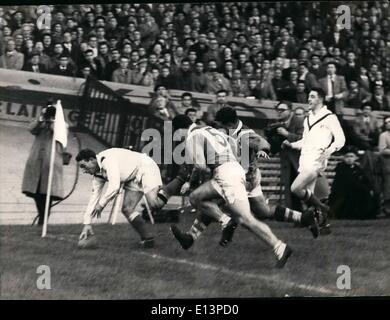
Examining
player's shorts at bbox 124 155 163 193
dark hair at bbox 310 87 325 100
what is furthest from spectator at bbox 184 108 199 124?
dark hair at bbox 310 87 325 100

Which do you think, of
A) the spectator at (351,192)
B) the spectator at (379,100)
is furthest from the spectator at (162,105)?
the spectator at (379,100)

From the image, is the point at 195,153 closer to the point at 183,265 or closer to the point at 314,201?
the point at 183,265

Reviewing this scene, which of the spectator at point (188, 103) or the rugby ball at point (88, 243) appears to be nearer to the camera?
the rugby ball at point (88, 243)

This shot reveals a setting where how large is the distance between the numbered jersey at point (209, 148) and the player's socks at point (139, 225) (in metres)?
0.60

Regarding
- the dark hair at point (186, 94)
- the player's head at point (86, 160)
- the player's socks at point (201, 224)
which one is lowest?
the player's socks at point (201, 224)

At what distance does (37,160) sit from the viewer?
6543mm

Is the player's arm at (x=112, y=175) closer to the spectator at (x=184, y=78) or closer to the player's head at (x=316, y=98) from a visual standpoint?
the spectator at (x=184, y=78)

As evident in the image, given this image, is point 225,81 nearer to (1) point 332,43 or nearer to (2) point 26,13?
(1) point 332,43

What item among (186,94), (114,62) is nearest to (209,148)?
(186,94)

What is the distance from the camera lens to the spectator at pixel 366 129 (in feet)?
22.0

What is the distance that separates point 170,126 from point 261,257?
1258 millimetres

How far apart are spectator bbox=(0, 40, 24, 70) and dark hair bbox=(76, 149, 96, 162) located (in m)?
0.84

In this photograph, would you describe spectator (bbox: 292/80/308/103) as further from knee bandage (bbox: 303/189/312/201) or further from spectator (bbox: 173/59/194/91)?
spectator (bbox: 173/59/194/91)
